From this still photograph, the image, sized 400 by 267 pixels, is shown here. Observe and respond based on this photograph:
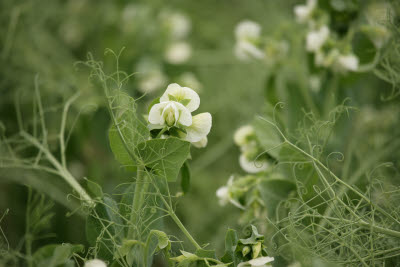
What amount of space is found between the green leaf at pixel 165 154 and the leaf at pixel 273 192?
14cm

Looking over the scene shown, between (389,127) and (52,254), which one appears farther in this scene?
(389,127)

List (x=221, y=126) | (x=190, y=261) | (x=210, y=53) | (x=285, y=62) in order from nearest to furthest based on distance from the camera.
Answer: (x=190, y=261) → (x=285, y=62) → (x=221, y=126) → (x=210, y=53)

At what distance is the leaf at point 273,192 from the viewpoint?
571mm

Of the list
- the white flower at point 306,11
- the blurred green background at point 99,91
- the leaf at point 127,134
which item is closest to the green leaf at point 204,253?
the leaf at point 127,134

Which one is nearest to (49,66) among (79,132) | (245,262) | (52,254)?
(79,132)

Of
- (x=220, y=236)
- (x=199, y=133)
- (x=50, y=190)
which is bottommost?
(x=220, y=236)

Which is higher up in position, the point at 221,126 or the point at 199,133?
the point at 199,133

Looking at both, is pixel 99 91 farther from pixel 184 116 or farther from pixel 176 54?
pixel 184 116

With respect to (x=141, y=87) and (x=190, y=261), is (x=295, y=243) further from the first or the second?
(x=141, y=87)

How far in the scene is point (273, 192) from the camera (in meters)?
0.58

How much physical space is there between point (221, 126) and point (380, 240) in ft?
2.01

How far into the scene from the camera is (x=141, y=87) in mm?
1032

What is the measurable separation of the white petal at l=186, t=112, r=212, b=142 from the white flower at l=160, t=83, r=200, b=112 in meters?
0.01

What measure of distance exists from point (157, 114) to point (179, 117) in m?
0.02
